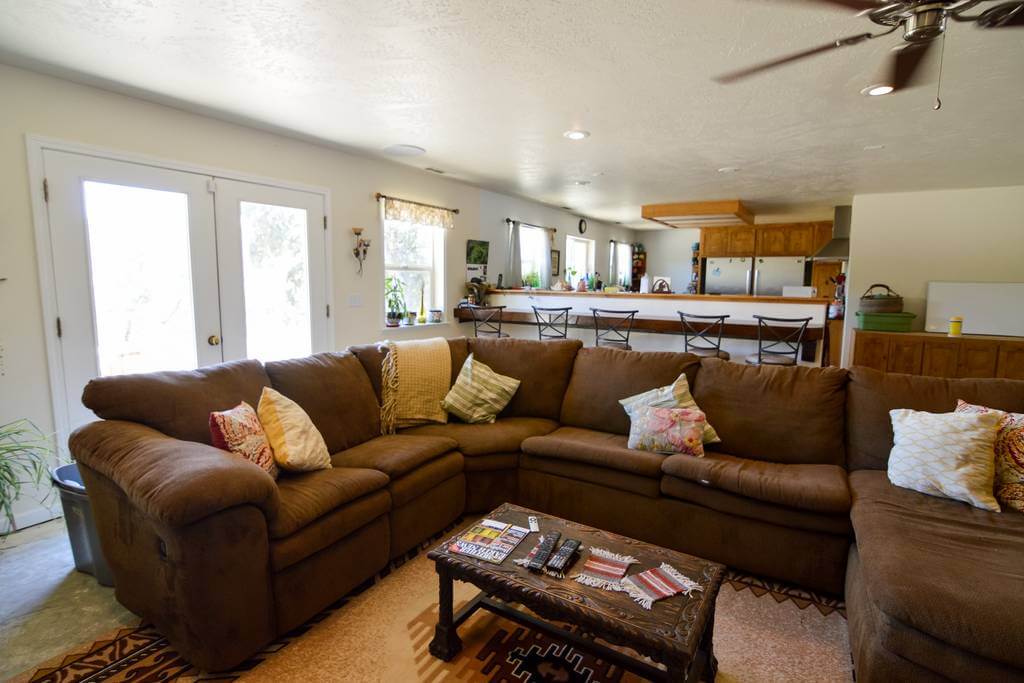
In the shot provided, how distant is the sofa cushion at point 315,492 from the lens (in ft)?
5.87

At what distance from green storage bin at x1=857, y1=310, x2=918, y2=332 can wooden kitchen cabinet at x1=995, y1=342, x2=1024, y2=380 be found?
733 millimetres

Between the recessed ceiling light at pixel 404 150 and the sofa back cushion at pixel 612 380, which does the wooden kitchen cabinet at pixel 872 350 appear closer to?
the sofa back cushion at pixel 612 380

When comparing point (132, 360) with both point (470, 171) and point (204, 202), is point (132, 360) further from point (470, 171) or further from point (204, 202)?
point (470, 171)

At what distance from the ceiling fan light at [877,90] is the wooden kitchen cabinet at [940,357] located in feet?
10.8

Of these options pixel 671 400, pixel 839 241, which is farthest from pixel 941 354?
pixel 671 400

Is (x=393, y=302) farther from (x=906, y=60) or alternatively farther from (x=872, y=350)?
(x=872, y=350)

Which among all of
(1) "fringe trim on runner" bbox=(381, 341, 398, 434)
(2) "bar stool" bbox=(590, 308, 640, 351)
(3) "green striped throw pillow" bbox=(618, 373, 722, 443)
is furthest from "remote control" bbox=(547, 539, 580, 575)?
(2) "bar stool" bbox=(590, 308, 640, 351)

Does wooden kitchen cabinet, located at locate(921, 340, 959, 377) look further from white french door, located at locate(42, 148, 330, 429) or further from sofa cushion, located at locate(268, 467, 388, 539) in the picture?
white french door, located at locate(42, 148, 330, 429)

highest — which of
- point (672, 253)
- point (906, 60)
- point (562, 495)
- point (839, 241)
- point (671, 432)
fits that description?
point (906, 60)

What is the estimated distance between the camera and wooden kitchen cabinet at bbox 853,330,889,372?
16.6 ft

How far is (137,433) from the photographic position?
185 cm

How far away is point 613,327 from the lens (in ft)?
16.4

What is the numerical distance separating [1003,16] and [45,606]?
4.10m

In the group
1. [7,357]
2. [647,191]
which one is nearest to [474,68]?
[7,357]
